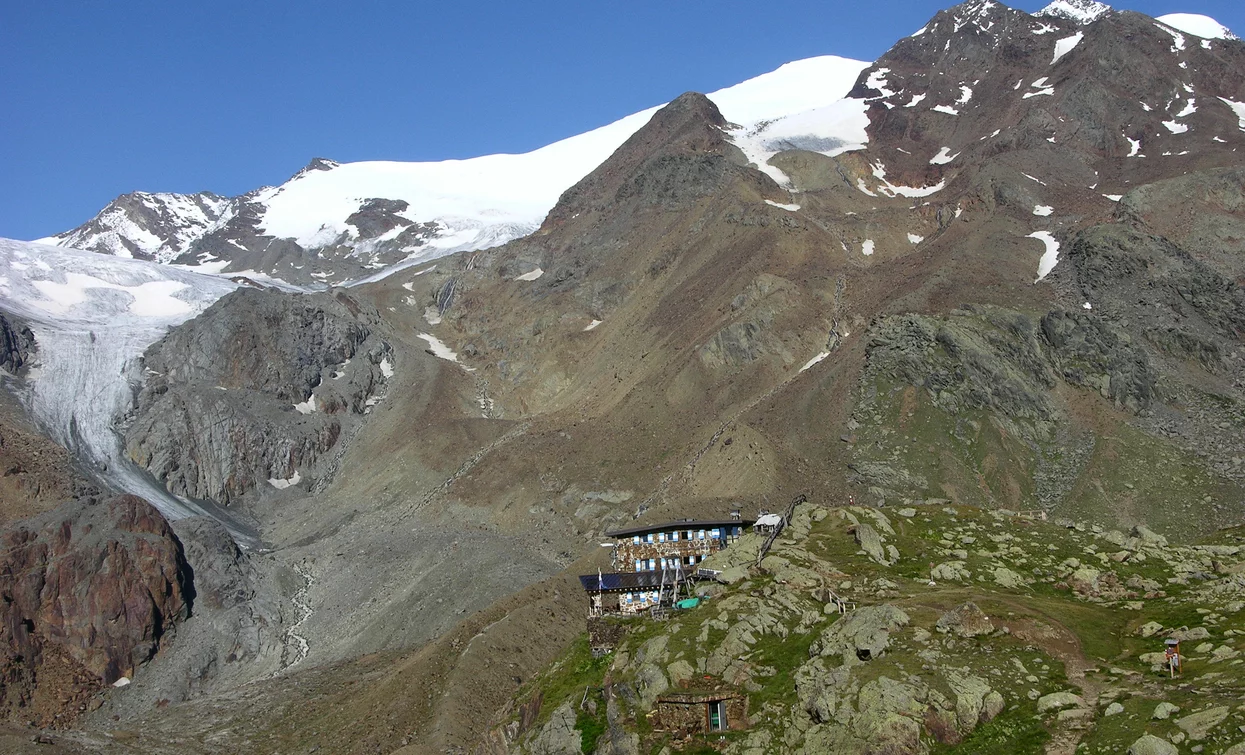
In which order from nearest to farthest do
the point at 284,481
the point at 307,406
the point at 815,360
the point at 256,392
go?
1. the point at 815,360
2. the point at 284,481
3. the point at 256,392
4. the point at 307,406

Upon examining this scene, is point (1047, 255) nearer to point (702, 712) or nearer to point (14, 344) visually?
point (702, 712)

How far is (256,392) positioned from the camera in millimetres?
171250

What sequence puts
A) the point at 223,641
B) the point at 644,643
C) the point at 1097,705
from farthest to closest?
the point at 223,641 < the point at 644,643 < the point at 1097,705

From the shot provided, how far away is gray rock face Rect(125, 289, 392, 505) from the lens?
15562 centimetres

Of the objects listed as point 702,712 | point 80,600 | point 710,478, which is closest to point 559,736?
point 702,712

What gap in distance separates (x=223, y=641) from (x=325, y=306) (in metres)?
87.7

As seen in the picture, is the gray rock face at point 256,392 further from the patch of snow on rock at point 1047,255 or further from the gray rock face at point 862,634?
the gray rock face at point 862,634

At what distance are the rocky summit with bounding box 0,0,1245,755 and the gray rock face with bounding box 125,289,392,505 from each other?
60 cm

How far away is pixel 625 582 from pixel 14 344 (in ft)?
458

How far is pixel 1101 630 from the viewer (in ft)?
116

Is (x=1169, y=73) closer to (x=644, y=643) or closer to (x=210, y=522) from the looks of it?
(x=210, y=522)

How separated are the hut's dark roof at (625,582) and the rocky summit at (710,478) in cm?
28

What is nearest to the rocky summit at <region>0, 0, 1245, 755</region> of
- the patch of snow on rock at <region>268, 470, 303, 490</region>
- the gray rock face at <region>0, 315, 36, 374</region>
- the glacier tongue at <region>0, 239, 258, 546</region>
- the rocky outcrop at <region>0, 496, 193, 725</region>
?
the rocky outcrop at <region>0, 496, 193, 725</region>

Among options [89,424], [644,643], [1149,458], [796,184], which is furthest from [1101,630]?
[796,184]
